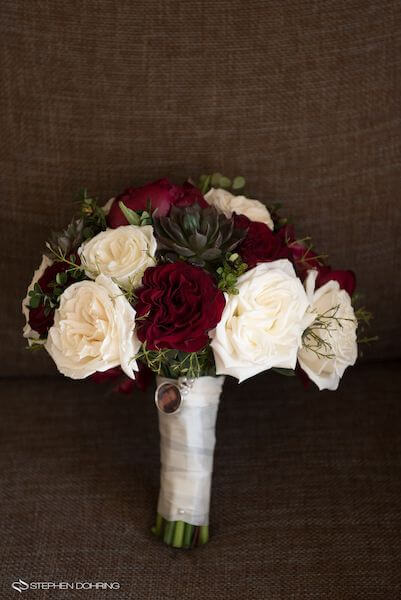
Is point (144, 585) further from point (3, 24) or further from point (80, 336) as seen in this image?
point (3, 24)

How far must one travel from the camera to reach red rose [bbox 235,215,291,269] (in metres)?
0.84

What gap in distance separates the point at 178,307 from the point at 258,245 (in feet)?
0.45

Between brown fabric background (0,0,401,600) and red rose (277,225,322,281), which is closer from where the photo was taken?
red rose (277,225,322,281)

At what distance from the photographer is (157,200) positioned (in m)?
0.88

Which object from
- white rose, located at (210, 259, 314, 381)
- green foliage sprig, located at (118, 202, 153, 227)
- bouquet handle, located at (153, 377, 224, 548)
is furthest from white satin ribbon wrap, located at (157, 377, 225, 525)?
green foliage sprig, located at (118, 202, 153, 227)

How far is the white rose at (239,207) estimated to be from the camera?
936 millimetres

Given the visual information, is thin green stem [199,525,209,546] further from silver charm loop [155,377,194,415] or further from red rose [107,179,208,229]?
red rose [107,179,208,229]

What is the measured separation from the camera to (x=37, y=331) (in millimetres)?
899

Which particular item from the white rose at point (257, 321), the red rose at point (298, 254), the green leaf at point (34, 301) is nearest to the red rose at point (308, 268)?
the red rose at point (298, 254)

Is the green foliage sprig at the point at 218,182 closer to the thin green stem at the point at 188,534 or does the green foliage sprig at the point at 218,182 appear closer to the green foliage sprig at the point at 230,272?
the green foliage sprig at the point at 230,272

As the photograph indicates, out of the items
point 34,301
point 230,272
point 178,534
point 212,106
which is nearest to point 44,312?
point 34,301

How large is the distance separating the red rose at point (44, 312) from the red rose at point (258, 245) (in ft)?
0.75

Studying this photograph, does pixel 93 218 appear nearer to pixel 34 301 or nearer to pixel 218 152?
pixel 34 301

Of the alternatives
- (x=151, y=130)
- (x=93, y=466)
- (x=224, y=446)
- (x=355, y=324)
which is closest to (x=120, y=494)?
(x=93, y=466)
